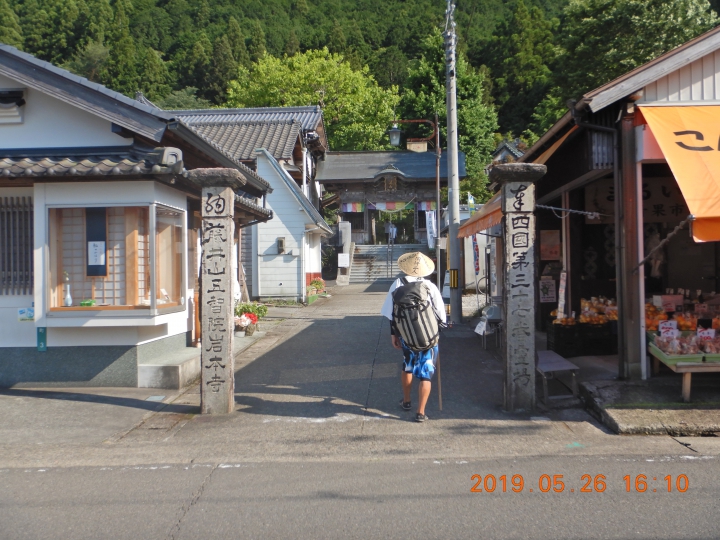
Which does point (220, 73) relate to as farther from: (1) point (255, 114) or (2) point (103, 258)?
(2) point (103, 258)

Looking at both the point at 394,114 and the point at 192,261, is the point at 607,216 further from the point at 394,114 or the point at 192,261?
the point at 394,114

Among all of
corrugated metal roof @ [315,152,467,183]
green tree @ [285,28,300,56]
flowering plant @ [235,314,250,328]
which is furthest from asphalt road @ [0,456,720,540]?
green tree @ [285,28,300,56]

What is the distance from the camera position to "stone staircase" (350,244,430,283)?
29.7 metres

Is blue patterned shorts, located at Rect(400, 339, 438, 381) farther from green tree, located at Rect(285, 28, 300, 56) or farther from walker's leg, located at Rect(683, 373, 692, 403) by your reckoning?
green tree, located at Rect(285, 28, 300, 56)

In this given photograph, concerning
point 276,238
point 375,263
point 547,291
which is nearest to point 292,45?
point 375,263

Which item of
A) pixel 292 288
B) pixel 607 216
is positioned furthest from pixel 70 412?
pixel 292 288

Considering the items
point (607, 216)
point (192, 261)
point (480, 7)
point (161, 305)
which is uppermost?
point (480, 7)

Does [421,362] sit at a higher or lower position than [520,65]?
lower

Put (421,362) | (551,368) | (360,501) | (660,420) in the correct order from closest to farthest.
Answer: (360,501)
(660,420)
(421,362)
(551,368)

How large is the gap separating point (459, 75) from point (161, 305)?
37208 millimetres

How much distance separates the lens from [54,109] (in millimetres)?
8750

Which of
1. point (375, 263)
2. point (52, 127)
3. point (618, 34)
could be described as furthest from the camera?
point (375, 263)

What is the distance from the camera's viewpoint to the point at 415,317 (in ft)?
21.4
